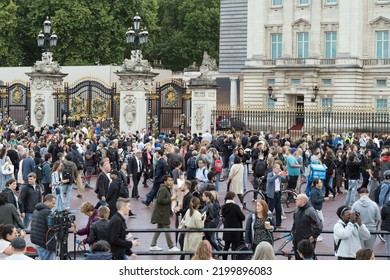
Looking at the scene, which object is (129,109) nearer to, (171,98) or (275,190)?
(171,98)

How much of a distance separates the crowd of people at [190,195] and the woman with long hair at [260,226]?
16 millimetres

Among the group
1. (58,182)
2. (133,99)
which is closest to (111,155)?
(58,182)

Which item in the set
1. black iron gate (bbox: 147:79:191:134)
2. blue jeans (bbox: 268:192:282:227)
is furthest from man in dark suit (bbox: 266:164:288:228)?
black iron gate (bbox: 147:79:191:134)

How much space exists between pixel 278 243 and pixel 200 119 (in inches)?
809

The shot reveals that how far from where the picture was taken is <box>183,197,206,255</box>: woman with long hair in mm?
14062

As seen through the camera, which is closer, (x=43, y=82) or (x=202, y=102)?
(x=202, y=102)

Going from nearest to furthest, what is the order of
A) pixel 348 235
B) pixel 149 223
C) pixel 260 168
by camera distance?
pixel 348 235 → pixel 149 223 → pixel 260 168

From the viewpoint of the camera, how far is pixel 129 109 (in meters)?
37.5

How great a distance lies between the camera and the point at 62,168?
68.6 feet

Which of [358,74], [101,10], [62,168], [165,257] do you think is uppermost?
[101,10]

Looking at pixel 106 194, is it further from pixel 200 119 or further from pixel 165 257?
pixel 200 119

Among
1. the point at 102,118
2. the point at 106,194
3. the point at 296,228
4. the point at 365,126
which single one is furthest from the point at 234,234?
the point at 365,126

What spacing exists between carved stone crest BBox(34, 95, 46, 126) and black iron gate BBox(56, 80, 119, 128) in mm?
784

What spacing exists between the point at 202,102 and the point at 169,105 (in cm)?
355
